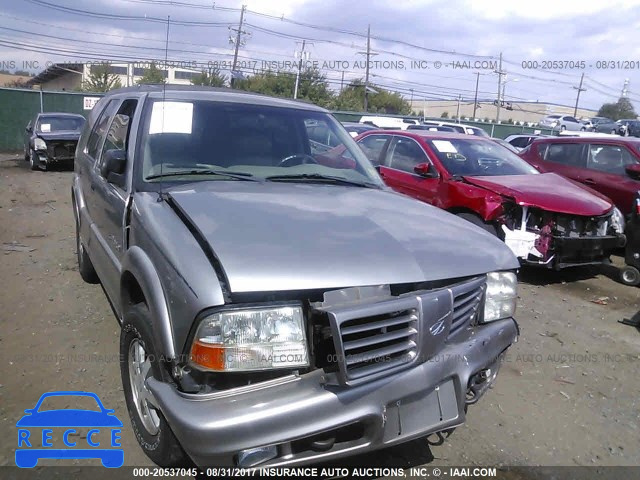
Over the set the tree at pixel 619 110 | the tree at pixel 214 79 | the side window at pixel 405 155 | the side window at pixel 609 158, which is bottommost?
the side window at pixel 405 155

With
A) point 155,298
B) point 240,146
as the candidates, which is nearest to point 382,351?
point 155,298

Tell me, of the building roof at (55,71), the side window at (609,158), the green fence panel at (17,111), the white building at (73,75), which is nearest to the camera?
the side window at (609,158)

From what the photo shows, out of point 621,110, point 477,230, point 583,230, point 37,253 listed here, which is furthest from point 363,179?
point 621,110

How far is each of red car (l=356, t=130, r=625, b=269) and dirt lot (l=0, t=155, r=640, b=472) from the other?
53cm

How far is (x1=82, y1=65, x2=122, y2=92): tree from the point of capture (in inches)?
1997

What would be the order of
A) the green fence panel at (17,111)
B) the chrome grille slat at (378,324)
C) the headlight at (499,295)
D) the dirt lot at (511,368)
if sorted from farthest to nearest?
the green fence panel at (17,111)
the dirt lot at (511,368)
the headlight at (499,295)
the chrome grille slat at (378,324)

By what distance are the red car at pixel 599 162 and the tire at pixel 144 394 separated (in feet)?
23.5

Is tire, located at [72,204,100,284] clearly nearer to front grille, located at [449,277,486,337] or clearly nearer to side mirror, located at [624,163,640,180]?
front grille, located at [449,277,486,337]

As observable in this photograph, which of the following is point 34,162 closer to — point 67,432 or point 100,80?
point 67,432

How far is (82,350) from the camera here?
401cm

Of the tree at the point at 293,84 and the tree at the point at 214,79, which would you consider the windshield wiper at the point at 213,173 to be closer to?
the tree at the point at 214,79

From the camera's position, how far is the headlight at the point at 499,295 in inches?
110

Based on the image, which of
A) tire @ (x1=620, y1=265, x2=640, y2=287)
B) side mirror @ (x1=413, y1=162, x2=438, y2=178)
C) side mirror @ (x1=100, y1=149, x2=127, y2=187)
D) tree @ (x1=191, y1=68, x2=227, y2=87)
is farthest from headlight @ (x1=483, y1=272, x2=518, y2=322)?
tree @ (x1=191, y1=68, x2=227, y2=87)

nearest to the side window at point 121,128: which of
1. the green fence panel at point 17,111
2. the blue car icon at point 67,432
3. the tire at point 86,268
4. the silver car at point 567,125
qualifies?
the tire at point 86,268
